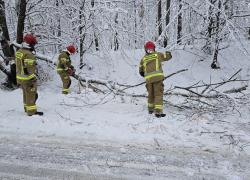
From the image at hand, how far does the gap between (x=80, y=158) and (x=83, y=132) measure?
126cm

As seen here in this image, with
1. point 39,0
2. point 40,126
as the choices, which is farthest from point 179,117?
point 39,0

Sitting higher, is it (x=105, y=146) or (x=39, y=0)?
A: (x=39, y=0)

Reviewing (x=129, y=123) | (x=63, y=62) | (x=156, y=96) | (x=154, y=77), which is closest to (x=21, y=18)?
(x=63, y=62)

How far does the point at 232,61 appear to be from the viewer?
19.0 metres

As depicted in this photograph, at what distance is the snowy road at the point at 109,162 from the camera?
502cm

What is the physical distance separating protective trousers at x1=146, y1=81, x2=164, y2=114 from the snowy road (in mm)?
2180

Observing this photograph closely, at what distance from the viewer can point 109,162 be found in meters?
5.42

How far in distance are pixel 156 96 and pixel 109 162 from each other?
3.07 m

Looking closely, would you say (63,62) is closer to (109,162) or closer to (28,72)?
(28,72)

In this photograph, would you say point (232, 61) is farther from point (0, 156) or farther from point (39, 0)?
point (0, 156)

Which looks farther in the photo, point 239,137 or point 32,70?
point 32,70

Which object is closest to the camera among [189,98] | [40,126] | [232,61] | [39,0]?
[40,126]

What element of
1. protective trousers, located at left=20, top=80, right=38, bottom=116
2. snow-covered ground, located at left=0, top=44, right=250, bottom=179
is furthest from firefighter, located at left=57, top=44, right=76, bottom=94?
protective trousers, located at left=20, top=80, right=38, bottom=116

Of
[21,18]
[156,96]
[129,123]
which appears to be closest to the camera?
[129,123]
